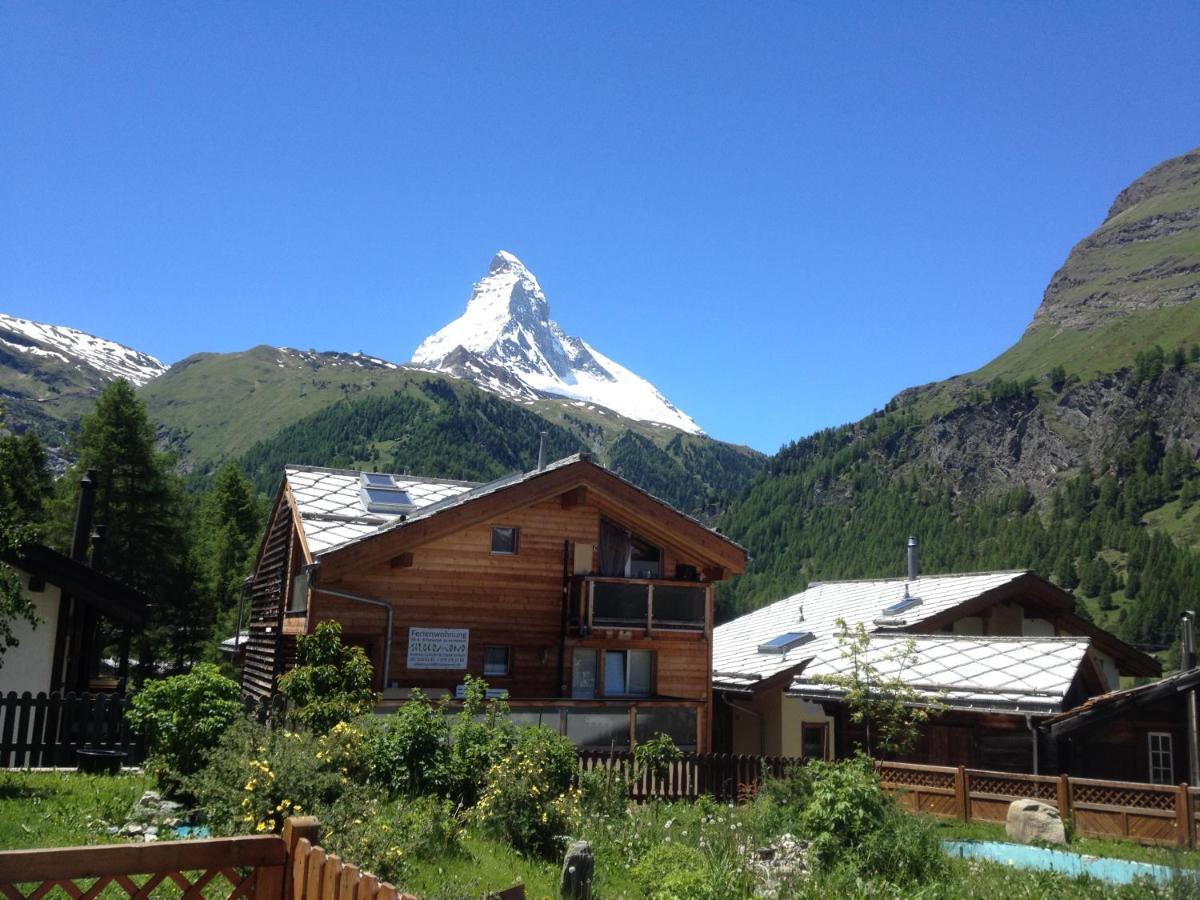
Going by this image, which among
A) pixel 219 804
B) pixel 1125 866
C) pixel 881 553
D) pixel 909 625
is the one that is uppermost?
pixel 881 553

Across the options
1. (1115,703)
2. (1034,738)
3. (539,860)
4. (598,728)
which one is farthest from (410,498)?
(1115,703)

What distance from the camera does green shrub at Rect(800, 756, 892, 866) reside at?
40.0 ft

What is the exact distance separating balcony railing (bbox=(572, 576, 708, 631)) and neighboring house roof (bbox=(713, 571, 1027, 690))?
419 cm

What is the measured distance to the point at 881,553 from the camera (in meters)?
178

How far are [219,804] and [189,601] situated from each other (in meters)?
42.2

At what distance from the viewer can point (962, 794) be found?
20797 mm

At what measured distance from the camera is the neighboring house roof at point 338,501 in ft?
83.2

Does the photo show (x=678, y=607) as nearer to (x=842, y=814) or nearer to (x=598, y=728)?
(x=598, y=728)

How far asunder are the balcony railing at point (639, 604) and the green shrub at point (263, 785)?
15.3 metres

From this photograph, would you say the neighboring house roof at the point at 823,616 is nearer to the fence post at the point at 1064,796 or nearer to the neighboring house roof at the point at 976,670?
the neighboring house roof at the point at 976,670

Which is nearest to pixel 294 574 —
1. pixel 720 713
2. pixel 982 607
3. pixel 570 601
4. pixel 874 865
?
pixel 570 601

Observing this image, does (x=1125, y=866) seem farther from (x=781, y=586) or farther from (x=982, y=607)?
(x=781, y=586)

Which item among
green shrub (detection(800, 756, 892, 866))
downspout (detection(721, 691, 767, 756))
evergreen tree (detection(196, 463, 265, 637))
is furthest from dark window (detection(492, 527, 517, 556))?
evergreen tree (detection(196, 463, 265, 637))

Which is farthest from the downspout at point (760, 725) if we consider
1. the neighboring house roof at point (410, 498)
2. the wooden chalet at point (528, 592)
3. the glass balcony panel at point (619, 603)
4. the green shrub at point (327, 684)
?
the green shrub at point (327, 684)
